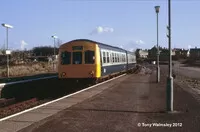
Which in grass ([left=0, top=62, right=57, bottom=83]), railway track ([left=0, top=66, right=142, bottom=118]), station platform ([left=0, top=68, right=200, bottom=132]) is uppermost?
grass ([left=0, top=62, right=57, bottom=83])

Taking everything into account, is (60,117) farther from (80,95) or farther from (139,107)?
(80,95)

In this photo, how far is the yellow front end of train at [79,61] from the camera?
76.7 ft

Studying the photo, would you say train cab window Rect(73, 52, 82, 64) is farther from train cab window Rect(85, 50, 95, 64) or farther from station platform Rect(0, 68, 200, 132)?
station platform Rect(0, 68, 200, 132)

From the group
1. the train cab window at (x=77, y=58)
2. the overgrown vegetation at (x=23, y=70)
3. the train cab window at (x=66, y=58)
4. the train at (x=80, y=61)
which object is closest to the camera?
the train at (x=80, y=61)

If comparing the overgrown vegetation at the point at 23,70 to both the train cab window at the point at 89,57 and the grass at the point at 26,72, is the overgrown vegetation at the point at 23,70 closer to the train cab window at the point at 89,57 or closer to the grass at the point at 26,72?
the grass at the point at 26,72

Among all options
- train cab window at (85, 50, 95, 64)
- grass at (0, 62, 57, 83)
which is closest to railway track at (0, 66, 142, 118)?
train cab window at (85, 50, 95, 64)

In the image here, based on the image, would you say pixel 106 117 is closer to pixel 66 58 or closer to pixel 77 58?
pixel 77 58

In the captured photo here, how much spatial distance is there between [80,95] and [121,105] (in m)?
3.50

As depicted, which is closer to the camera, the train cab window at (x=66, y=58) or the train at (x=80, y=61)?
the train at (x=80, y=61)

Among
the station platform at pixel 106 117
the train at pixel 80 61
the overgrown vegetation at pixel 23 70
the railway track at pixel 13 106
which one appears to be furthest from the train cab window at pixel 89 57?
the overgrown vegetation at pixel 23 70

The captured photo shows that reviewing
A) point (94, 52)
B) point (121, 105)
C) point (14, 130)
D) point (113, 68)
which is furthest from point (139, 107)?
point (113, 68)

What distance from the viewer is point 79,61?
23562 mm

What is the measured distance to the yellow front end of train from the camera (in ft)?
76.7

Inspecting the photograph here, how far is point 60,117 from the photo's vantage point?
36.0 feet
